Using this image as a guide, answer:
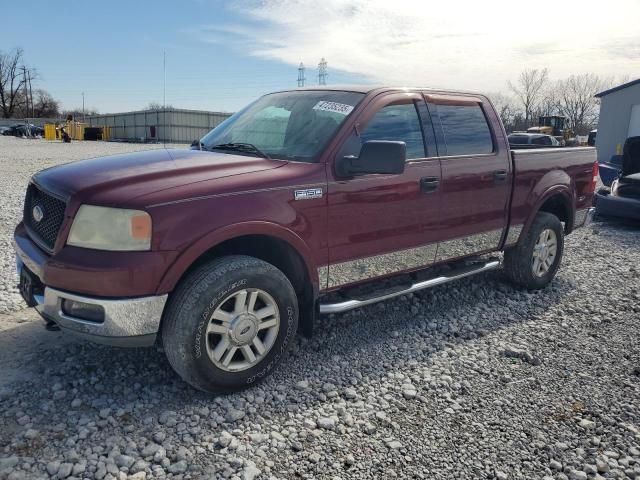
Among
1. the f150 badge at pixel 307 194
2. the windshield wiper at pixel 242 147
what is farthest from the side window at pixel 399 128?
the windshield wiper at pixel 242 147

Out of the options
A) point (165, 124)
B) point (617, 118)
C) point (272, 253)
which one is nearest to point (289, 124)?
point (272, 253)

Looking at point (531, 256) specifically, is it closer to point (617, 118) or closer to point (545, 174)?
point (545, 174)

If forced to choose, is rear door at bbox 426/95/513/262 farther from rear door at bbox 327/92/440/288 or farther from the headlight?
the headlight

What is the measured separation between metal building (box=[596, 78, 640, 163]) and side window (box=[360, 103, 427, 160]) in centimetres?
2453

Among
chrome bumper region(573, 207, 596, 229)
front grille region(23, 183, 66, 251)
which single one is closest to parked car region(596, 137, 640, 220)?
chrome bumper region(573, 207, 596, 229)

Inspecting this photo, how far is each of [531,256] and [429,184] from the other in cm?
181

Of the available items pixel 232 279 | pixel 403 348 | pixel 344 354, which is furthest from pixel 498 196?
pixel 232 279

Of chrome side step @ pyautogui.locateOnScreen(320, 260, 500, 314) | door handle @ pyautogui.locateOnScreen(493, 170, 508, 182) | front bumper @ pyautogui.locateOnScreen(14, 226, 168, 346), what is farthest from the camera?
door handle @ pyautogui.locateOnScreen(493, 170, 508, 182)

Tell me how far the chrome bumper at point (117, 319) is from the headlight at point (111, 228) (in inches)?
11.4

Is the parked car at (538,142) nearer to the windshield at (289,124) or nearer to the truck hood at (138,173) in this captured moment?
the windshield at (289,124)

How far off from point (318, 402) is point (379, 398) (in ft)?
1.25

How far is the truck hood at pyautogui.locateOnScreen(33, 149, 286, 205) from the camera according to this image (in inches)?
115

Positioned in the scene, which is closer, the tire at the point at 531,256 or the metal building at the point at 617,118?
the tire at the point at 531,256

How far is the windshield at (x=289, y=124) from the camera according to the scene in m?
3.71
